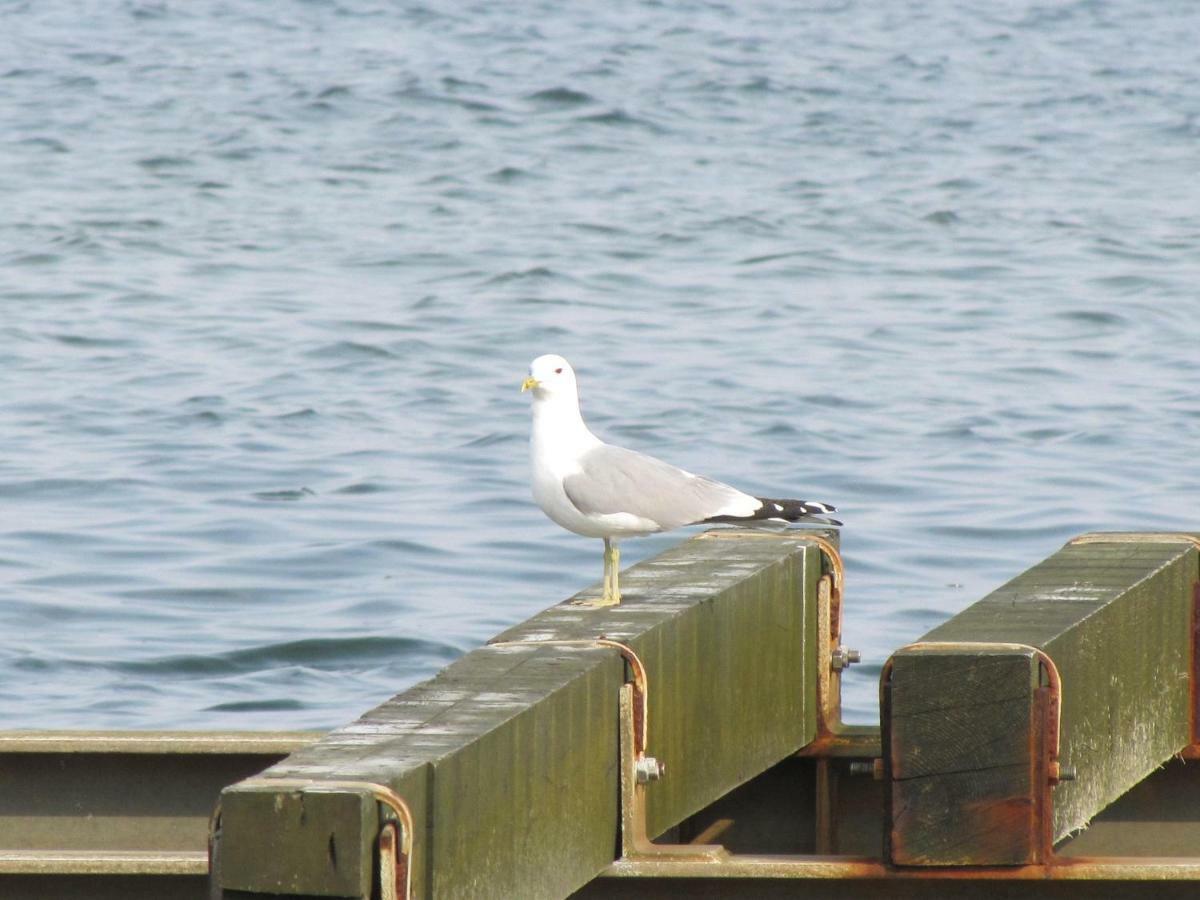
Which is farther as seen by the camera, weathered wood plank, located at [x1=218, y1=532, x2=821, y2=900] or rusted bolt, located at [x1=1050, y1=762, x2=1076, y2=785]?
rusted bolt, located at [x1=1050, y1=762, x2=1076, y2=785]

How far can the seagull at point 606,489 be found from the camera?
603 centimetres

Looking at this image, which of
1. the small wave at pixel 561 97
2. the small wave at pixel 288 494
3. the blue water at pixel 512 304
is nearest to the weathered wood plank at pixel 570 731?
the blue water at pixel 512 304

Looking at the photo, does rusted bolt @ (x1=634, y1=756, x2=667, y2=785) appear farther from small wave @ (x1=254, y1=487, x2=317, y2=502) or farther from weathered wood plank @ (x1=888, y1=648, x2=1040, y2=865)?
small wave @ (x1=254, y1=487, x2=317, y2=502)

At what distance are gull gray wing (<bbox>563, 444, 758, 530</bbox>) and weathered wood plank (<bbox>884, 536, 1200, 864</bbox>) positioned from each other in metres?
0.83

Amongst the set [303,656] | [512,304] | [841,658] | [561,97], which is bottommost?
[512,304]

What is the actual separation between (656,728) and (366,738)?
1.07 metres

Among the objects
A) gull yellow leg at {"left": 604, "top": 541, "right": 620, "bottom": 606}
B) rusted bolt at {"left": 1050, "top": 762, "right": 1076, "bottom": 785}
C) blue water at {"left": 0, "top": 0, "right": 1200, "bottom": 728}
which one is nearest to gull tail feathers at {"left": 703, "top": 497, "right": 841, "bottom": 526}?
gull yellow leg at {"left": 604, "top": 541, "right": 620, "bottom": 606}

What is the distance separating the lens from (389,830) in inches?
157

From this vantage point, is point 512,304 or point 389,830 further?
point 512,304

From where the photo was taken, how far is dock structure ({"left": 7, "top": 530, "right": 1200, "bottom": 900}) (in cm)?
418

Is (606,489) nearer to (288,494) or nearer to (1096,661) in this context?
(1096,661)

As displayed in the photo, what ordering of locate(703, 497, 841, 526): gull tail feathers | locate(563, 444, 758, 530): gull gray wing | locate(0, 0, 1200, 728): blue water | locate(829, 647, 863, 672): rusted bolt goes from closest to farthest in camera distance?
locate(563, 444, 758, 530): gull gray wing → locate(703, 497, 841, 526): gull tail feathers → locate(829, 647, 863, 672): rusted bolt → locate(0, 0, 1200, 728): blue water

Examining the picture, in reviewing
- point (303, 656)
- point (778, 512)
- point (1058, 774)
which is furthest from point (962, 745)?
point (303, 656)

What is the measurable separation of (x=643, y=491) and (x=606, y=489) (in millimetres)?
126
